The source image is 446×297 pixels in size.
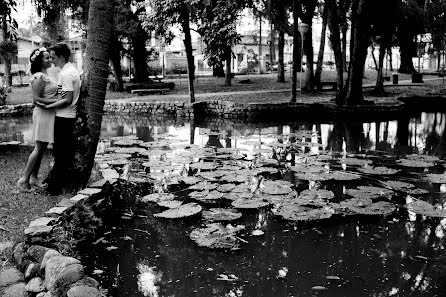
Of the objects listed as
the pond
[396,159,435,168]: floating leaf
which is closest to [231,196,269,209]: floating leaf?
the pond

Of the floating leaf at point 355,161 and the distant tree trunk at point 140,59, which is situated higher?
the distant tree trunk at point 140,59

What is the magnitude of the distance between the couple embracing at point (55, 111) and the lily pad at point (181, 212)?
1.29 m

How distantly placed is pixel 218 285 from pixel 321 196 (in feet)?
8.90

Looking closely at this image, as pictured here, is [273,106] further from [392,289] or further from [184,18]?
[392,289]

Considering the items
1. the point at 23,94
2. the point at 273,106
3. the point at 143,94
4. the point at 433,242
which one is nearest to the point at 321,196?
the point at 433,242

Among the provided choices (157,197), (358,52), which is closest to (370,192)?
(157,197)

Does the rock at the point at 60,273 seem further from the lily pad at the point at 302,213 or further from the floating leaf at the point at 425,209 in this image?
the floating leaf at the point at 425,209

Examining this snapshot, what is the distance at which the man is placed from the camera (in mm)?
5777

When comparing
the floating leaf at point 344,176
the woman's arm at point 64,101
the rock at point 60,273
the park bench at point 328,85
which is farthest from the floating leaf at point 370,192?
the park bench at point 328,85

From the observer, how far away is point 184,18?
1620 cm

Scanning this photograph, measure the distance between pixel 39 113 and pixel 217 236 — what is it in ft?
8.99

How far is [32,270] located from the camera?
149 inches

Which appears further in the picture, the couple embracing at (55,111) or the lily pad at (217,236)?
the couple embracing at (55,111)

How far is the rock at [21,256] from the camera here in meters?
3.94
